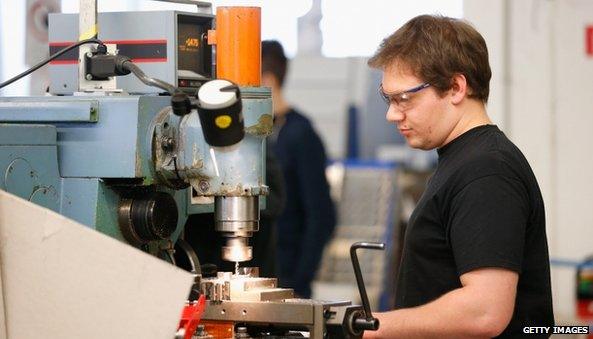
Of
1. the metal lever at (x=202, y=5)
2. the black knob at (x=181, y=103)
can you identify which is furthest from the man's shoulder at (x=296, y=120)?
the black knob at (x=181, y=103)

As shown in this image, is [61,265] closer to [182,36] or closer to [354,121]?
[182,36]

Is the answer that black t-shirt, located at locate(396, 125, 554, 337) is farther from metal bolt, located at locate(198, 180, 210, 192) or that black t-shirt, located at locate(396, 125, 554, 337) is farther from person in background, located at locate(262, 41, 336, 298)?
person in background, located at locate(262, 41, 336, 298)

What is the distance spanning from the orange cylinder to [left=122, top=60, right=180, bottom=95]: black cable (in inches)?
5.5

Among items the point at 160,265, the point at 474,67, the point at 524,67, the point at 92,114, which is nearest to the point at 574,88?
the point at 524,67

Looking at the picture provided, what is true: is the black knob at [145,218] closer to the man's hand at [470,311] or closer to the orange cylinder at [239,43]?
the orange cylinder at [239,43]

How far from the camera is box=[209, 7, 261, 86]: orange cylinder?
1975mm

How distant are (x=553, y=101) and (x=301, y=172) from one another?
3.55ft

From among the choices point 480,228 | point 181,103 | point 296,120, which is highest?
point 181,103

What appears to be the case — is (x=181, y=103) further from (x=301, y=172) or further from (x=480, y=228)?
(x=301, y=172)

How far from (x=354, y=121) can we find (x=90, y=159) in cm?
545

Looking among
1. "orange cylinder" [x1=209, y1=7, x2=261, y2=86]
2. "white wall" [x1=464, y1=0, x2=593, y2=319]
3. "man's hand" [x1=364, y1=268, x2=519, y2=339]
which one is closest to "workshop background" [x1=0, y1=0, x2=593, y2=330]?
"white wall" [x1=464, y1=0, x2=593, y2=319]

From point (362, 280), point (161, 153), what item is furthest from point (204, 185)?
point (362, 280)

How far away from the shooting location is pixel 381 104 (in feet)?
24.1

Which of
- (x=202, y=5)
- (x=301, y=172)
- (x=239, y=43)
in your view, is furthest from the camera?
(x=301, y=172)
